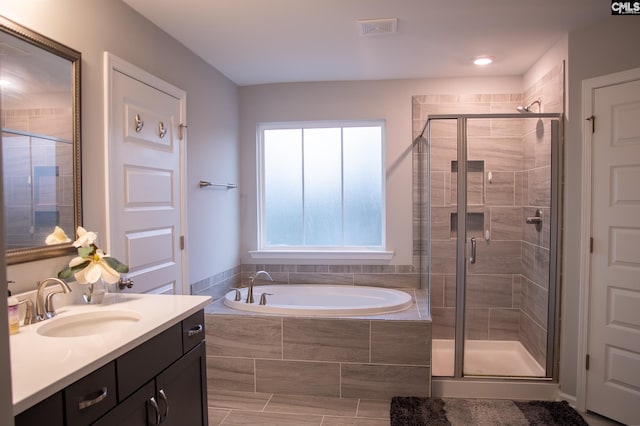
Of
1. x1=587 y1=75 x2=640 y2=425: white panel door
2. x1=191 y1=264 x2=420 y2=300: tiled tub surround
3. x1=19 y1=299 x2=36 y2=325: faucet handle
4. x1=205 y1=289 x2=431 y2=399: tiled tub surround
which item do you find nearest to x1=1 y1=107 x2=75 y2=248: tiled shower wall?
x1=19 y1=299 x2=36 y2=325: faucet handle

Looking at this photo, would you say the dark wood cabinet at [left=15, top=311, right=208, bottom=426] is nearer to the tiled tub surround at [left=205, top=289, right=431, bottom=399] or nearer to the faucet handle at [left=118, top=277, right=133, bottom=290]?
the faucet handle at [left=118, top=277, right=133, bottom=290]

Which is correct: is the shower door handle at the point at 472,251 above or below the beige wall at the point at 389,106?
below

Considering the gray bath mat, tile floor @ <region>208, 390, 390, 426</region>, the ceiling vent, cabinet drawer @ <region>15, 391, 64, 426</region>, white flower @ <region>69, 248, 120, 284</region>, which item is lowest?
tile floor @ <region>208, 390, 390, 426</region>

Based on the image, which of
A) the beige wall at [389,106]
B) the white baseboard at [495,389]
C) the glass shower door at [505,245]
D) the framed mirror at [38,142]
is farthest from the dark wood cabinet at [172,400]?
the beige wall at [389,106]

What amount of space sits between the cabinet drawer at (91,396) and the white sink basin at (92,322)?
0.43 m

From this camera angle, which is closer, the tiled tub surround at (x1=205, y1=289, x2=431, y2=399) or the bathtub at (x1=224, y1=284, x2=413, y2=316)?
the tiled tub surround at (x1=205, y1=289, x2=431, y2=399)

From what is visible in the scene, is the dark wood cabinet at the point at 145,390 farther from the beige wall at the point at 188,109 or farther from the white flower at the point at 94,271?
the beige wall at the point at 188,109

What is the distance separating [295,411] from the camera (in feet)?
8.90

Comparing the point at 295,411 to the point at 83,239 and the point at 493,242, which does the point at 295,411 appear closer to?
the point at 83,239

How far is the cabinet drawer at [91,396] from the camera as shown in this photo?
3.70 ft

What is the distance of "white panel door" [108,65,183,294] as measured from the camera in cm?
226

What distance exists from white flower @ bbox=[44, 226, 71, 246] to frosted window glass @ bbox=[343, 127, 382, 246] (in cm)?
254
